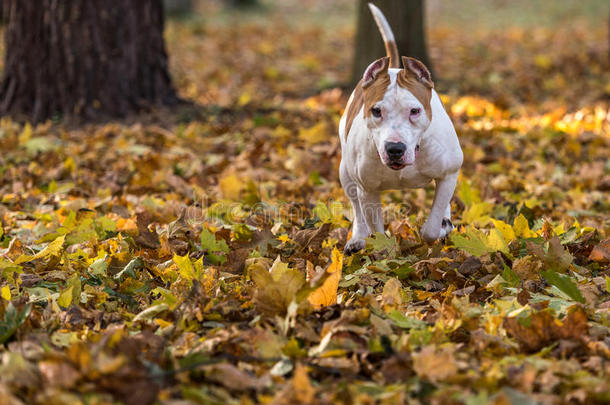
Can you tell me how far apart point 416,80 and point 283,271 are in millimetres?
1079

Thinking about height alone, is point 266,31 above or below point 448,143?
below

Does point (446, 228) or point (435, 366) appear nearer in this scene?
point (435, 366)

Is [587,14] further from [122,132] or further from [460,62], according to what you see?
[122,132]

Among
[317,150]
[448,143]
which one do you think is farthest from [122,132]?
[448,143]

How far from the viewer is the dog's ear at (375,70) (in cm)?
331

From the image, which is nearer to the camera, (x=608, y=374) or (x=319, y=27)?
(x=608, y=374)

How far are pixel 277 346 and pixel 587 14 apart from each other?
18.5 m

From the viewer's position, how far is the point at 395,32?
27.9 ft

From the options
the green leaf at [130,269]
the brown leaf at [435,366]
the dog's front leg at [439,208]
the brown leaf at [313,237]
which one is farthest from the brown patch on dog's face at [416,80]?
the green leaf at [130,269]

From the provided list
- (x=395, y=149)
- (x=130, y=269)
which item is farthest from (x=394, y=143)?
(x=130, y=269)

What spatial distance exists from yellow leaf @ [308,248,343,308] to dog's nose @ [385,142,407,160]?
0.55m

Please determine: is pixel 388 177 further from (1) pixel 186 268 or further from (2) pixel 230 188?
(2) pixel 230 188

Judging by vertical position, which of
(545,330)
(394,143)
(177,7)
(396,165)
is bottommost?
(177,7)

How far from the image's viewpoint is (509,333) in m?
2.61
